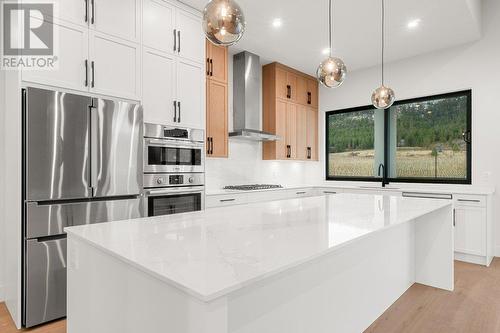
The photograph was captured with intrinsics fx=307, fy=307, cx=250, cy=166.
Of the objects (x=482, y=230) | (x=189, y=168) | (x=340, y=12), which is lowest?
(x=482, y=230)

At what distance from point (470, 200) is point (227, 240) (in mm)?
3821

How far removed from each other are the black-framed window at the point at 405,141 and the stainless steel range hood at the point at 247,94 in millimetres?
1727

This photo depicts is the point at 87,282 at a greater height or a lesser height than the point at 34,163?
lesser

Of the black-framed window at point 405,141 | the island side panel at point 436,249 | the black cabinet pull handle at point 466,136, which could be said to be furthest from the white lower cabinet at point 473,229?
the island side panel at point 436,249

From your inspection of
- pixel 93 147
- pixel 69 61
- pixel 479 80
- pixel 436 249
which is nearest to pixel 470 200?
pixel 436 249

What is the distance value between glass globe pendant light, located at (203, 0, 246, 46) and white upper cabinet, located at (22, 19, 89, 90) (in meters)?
1.45

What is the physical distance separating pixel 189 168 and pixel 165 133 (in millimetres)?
463

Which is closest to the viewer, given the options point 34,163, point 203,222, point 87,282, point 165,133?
point 87,282

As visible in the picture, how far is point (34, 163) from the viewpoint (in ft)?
7.44

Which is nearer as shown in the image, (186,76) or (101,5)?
(101,5)

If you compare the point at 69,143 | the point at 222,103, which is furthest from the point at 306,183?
the point at 69,143

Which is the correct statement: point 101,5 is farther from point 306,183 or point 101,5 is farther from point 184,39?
point 306,183

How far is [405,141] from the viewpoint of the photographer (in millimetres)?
5031

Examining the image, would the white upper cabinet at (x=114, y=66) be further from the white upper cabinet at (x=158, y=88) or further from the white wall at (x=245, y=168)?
the white wall at (x=245, y=168)
